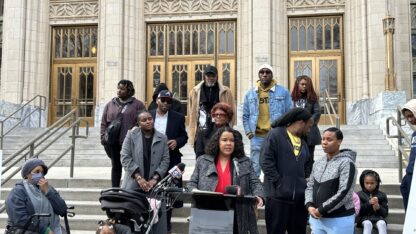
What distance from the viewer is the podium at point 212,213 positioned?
13.3 feet

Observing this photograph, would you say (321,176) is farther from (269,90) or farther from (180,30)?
(180,30)

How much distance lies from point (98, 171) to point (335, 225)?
23.4ft

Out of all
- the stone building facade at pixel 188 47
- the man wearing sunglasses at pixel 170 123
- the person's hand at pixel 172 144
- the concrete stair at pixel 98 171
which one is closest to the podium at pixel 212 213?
the concrete stair at pixel 98 171

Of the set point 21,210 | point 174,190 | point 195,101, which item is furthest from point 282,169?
point 21,210

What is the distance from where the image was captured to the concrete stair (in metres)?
7.54

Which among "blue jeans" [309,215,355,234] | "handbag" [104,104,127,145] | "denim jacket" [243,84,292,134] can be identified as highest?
"denim jacket" [243,84,292,134]

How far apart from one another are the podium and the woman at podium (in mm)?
859

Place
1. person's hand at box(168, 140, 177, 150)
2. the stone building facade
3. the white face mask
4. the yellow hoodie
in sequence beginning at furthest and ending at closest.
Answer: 1. the stone building facade
2. the yellow hoodie
3. person's hand at box(168, 140, 177, 150)
4. the white face mask

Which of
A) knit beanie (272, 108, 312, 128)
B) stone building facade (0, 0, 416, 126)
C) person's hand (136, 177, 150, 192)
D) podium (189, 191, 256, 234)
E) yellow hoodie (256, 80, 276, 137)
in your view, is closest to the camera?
podium (189, 191, 256, 234)

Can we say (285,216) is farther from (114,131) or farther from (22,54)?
(22,54)

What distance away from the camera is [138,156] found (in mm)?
6258

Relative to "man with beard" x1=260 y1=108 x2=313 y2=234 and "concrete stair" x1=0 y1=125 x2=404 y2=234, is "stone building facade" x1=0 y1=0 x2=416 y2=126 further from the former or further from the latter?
"man with beard" x1=260 y1=108 x2=313 y2=234

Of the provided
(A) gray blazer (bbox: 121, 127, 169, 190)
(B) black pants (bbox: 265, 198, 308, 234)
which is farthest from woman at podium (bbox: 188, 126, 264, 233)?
(A) gray blazer (bbox: 121, 127, 169, 190)

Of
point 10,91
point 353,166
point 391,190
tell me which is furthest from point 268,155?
point 10,91
